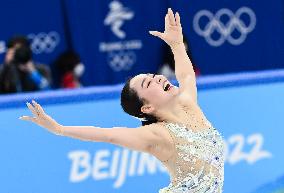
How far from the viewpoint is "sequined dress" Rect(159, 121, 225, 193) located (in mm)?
3572

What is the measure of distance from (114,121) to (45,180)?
540mm

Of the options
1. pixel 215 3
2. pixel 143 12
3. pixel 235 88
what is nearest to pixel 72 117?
pixel 235 88

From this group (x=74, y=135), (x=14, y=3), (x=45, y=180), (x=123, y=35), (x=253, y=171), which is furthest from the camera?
(x=123, y=35)

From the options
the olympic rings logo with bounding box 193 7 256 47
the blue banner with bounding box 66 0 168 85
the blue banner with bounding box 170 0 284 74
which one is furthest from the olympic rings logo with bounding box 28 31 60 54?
the olympic rings logo with bounding box 193 7 256 47

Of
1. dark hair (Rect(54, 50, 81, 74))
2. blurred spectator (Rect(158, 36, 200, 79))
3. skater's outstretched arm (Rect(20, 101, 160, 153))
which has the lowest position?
skater's outstretched arm (Rect(20, 101, 160, 153))

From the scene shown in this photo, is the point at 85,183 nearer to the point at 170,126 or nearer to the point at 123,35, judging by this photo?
the point at 170,126

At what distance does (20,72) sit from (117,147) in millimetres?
1482

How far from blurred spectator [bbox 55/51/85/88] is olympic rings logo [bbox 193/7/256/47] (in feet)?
5.22

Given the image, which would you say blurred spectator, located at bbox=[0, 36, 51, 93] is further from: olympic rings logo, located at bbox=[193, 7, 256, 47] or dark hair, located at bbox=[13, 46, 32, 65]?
olympic rings logo, located at bbox=[193, 7, 256, 47]

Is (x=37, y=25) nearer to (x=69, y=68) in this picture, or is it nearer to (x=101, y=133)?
(x=69, y=68)

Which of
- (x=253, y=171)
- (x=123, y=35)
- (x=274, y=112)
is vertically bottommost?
(x=253, y=171)

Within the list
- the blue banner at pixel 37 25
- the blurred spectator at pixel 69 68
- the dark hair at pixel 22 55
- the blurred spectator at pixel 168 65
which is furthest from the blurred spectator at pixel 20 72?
the blurred spectator at pixel 168 65

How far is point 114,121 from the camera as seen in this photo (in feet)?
15.4

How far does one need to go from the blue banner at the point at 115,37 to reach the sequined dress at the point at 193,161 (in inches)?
172
